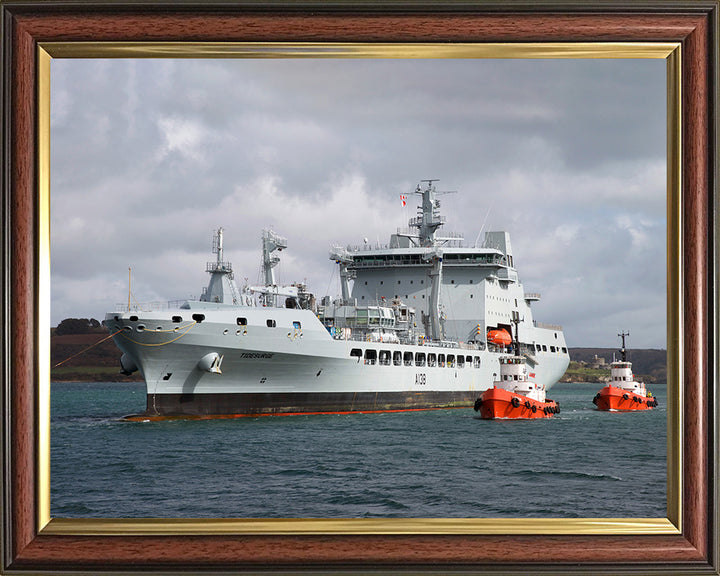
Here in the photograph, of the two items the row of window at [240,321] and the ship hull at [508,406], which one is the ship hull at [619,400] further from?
the row of window at [240,321]

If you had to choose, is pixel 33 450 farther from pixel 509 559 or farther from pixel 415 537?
pixel 509 559

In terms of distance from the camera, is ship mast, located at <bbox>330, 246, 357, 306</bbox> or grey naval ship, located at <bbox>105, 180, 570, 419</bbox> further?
ship mast, located at <bbox>330, 246, 357, 306</bbox>

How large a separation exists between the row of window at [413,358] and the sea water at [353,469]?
5.18 metres

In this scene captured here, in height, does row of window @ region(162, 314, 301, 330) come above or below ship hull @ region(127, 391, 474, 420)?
above

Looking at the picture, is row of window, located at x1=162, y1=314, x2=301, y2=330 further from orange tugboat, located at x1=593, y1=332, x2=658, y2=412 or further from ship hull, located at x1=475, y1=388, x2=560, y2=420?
orange tugboat, located at x1=593, y1=332, x2=658, y2=412

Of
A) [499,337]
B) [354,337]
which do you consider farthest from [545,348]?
[354,337]

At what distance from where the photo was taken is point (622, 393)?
1686 inches

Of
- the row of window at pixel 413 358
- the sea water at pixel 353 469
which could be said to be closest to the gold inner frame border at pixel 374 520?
the sea water at pixel 353 469

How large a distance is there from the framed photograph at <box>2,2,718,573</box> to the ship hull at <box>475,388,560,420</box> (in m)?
28.6

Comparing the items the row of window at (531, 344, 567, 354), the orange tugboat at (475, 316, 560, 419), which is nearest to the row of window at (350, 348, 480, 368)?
the orange tugboat at (475, 316, 560, 419)

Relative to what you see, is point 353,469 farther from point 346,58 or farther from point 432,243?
point 432,243

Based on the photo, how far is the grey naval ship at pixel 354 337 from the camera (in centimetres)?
2948

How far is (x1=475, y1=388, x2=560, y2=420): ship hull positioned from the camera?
110 feet

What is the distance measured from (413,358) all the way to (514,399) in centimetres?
868
